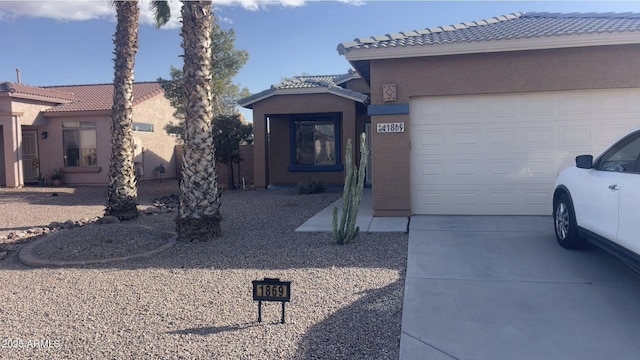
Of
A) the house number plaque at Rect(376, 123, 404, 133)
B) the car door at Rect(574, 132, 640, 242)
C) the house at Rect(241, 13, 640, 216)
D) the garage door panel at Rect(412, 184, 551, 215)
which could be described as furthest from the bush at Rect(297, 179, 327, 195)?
the car door at Rect(574, 132, 640, 242)

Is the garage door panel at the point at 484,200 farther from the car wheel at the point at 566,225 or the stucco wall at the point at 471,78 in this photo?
the car wheel at the point at 566,225

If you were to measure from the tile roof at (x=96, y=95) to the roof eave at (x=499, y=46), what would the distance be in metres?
15.1

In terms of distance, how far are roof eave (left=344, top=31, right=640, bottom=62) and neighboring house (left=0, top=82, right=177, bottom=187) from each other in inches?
591

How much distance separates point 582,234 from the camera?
21.0 ft

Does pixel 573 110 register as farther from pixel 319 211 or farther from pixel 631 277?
pixel 319 211

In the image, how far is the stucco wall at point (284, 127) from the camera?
17297 mm

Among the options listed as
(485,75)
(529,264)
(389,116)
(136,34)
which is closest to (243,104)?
(136,34)

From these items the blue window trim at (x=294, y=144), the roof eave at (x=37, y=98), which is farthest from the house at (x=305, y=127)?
the roof eave at (x=37, y=98)

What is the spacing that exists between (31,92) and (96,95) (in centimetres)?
363

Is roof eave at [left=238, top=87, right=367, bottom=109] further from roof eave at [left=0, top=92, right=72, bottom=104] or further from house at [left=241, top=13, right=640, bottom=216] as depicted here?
roof eave at [left=0, top=92, right=72, bottom=104]

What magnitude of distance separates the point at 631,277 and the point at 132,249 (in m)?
6.93

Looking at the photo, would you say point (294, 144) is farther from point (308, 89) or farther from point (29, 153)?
point (29, 153)

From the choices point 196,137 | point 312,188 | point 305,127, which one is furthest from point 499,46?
point 305,127

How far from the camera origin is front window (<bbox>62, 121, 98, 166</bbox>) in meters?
21.2
